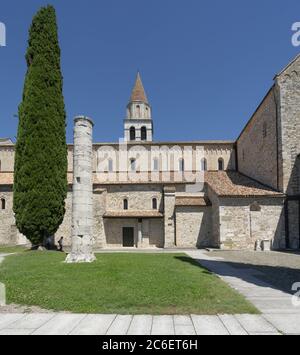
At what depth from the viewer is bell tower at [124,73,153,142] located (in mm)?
40469

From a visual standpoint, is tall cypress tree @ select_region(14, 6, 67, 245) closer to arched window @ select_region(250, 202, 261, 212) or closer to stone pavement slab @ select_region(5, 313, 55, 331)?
arched window @ select_region(250, 202, 261, 212)

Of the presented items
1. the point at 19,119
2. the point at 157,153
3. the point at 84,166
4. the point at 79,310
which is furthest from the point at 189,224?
the point at 79,310

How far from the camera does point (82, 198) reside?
14.5 metres

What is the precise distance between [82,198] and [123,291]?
7397 millimetres

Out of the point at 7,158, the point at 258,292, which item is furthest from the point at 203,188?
the point at 7,158

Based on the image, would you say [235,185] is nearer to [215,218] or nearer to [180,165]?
[215,218]

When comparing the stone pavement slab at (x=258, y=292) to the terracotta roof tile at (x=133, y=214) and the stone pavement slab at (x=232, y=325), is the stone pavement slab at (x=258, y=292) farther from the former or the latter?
the terracotta roof tile at (x=133, y=214)

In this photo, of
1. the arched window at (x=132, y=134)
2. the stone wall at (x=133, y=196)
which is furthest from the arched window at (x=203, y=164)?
the arched window at (x=132, y=134)

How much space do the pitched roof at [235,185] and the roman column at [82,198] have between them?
1136cm

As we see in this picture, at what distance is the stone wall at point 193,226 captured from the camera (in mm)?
25547

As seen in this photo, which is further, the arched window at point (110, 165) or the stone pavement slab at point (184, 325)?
the arched window at point (110, 165)

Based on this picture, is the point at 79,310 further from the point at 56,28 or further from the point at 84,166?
the point at 56,28

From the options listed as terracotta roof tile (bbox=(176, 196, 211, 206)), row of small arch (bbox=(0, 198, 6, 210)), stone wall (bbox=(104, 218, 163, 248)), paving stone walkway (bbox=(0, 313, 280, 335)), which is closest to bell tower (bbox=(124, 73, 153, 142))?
terracotta roof tile (bbox=(176, 196, 211, 206))
